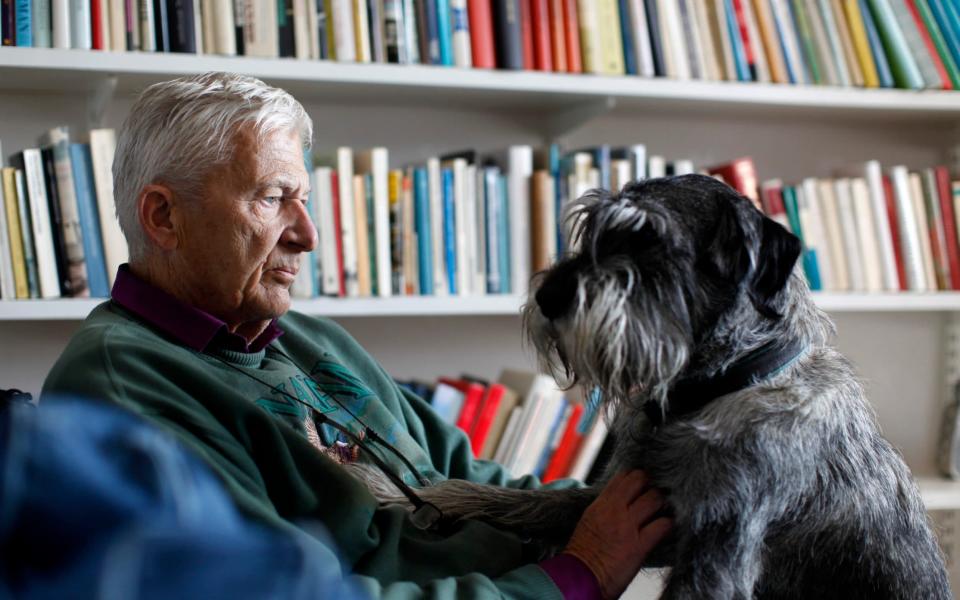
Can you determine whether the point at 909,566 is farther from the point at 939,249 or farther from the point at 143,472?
the point at 939,249

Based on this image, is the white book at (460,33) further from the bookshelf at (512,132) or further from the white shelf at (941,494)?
the white shelf at (941,494)

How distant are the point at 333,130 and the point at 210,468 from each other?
1.49 m

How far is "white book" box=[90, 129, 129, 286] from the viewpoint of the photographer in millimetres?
1944

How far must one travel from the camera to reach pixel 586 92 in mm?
2275

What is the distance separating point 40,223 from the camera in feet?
6.30

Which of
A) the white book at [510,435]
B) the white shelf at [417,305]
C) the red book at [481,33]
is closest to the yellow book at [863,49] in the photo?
the white shelf at [417,305]

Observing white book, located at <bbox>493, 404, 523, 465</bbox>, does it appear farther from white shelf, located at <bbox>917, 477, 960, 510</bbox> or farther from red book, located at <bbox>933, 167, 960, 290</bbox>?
red book, located at <bbox>933, 167, 960, 290</bbox>

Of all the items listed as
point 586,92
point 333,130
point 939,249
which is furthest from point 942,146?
point 333,130

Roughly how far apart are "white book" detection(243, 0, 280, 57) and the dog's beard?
115cm

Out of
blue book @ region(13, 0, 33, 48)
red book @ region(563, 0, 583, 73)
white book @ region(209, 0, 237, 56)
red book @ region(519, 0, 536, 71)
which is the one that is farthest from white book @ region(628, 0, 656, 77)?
blue book @ region(13, 0, 33, 48)

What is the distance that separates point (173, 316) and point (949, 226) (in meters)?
2.08

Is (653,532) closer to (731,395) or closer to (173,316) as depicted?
(731,395)

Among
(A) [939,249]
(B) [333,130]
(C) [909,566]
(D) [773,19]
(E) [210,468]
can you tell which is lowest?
(C) [909,566]

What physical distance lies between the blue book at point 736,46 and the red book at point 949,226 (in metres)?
0.62
